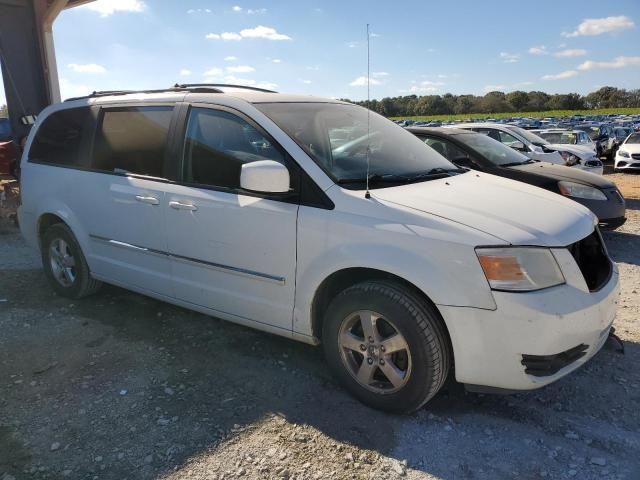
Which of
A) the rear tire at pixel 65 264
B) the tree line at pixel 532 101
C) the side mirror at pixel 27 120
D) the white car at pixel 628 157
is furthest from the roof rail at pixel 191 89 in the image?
the tree line at pixel 532 101

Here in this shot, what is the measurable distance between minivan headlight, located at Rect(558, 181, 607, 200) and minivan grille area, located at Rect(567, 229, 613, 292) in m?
3.70

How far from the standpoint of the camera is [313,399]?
311 centimetres

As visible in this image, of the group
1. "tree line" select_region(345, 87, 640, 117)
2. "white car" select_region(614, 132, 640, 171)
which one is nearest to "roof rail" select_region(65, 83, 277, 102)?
"white car" select_region(614, 132, 640, 171)

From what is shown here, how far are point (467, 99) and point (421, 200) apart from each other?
87.1 m

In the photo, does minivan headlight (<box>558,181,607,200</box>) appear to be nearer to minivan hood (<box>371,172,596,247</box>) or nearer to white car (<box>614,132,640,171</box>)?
minivan hood (<box>371,172,596,247</box>)

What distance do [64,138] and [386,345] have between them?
343cm

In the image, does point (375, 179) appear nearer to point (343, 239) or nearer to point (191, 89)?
point (343, 239)

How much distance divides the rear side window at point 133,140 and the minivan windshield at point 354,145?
33.5 inches

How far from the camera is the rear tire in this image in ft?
14.8

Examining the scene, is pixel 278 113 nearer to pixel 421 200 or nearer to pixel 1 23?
pixel 421 200

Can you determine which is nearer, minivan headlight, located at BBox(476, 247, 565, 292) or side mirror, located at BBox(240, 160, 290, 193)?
minivan headlight, located at BBox(476, 247, 565, 292)

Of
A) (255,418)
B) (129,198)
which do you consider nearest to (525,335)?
(255,418)

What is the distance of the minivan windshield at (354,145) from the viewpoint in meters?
3.15

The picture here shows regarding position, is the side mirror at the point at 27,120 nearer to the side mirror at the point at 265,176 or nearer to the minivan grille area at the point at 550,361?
the side mirror at the point at 265,176
